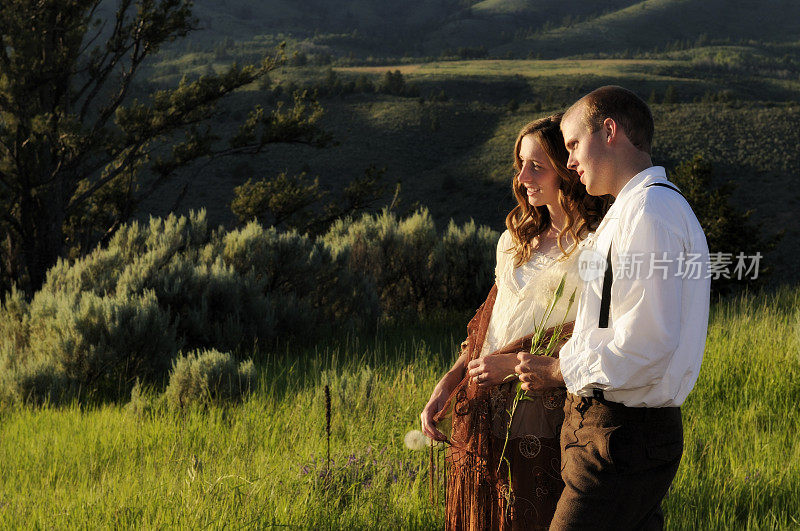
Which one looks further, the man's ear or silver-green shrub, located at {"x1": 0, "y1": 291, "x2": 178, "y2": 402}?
silver-green shrub, located at {"x1": 0, "y1": 291, "x2": 178, "y2": 402}

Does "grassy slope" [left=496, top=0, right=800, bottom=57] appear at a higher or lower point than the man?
higher

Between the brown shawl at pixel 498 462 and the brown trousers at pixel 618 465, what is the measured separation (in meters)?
0.37

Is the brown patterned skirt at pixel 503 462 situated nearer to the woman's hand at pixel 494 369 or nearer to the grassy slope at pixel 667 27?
the woman's hand at pixel 494 369

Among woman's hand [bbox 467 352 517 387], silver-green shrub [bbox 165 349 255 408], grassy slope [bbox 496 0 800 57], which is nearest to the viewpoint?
woman's hand [bbox 467 352 517 387]

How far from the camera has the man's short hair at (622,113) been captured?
5.30 feet

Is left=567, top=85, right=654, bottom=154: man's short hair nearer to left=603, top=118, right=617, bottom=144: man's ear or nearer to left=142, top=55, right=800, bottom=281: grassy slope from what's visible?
left=603, top=118, right=617, bottom=144: man's ear

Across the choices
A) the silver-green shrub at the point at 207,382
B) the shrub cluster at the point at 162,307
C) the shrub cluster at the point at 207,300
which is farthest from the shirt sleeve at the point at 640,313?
the shrub cluster at the point at 162,307

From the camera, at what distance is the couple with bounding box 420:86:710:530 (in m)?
1.48

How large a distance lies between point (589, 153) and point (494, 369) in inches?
26.1

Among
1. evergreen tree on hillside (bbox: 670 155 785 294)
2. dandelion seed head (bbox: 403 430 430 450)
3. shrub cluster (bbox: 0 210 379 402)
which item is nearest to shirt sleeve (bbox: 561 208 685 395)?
dandelion seed head (bbox: 403 430 430 450)

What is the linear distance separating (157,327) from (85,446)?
6.59 ft

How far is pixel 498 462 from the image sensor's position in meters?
2.12

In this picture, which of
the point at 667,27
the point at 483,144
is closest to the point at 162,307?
the point at 483,144

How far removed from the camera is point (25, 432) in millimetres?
4254
